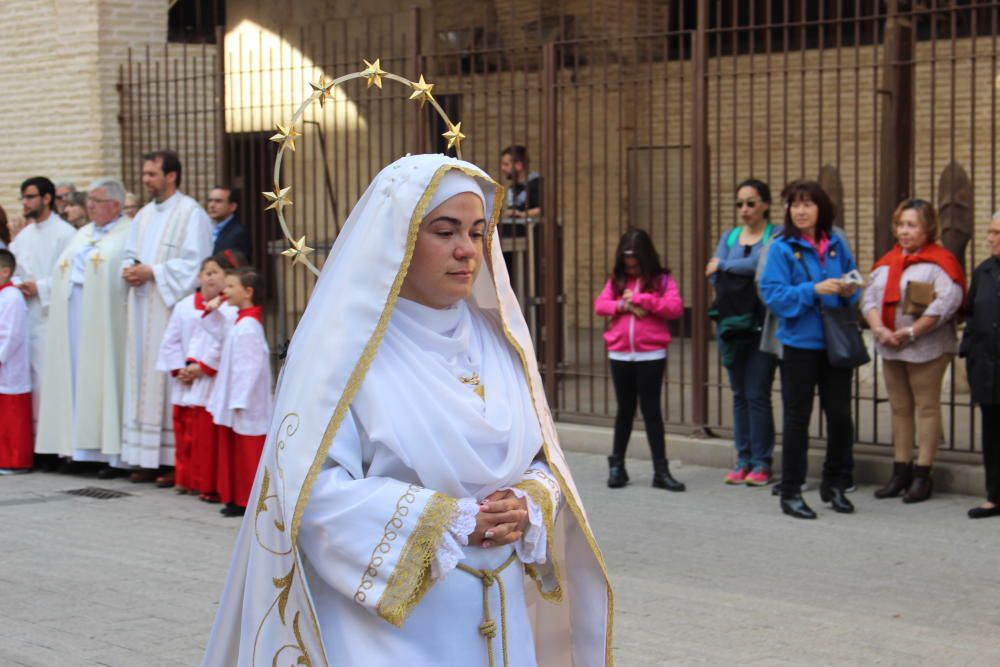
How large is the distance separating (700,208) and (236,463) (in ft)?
12.9

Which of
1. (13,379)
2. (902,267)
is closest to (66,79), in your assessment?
(13,379)

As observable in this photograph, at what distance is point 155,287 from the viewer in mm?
10359

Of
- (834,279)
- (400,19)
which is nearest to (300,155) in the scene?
(400,19)

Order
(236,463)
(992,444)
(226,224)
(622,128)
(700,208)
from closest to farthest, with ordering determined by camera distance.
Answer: (992,444) < (236,463) < (700,208) < (226,224) < (622,128)

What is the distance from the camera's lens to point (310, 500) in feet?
10.8

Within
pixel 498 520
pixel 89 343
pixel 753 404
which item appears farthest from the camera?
pixel 89 343

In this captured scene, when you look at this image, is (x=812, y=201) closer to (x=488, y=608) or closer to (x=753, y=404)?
(x=753, y=404)

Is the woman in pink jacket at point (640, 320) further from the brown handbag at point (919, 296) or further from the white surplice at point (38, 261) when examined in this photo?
the white surplice at point (38, 261)

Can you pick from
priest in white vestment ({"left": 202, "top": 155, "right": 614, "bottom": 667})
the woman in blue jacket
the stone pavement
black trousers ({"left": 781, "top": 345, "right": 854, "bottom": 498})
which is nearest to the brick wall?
the stone pavement

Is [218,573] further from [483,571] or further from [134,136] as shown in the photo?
[134,136]

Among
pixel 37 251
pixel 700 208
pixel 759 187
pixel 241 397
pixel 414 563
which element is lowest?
pixel 241 397

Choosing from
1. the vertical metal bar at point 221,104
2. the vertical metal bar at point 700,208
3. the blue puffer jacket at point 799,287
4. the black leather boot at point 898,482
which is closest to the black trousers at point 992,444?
the black leather boot at point 898,482

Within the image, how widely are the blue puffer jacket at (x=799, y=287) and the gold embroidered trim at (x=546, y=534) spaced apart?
478 cm

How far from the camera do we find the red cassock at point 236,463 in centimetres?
895
